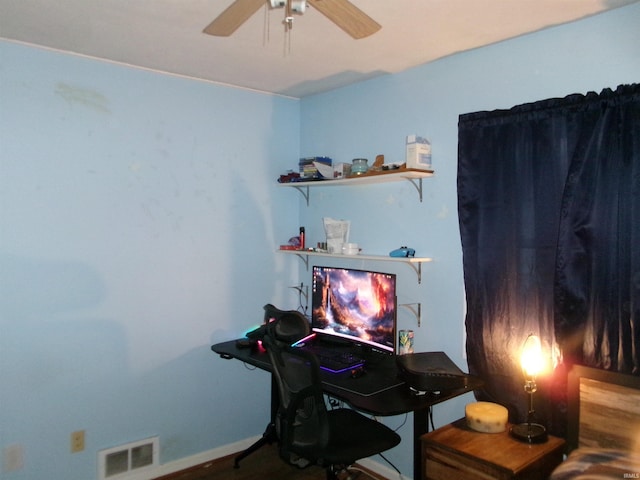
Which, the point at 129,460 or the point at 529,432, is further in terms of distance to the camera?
the point at 129,460

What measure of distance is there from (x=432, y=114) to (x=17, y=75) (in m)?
2.17

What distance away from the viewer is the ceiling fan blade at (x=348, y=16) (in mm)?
1545

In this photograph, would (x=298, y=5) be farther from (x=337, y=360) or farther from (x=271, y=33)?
(x=337, y=360)

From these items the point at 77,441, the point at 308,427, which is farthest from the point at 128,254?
the point at 308,427

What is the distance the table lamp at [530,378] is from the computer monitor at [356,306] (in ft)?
2.34

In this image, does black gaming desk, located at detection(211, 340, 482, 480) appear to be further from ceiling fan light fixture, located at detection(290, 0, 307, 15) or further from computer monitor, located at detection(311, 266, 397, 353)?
ceiling fan light fixture, located at detection(290, 0, 307, 15)

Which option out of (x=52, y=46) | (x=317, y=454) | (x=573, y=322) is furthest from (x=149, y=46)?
(x=573, y=322)

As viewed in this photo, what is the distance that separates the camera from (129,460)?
116 inches

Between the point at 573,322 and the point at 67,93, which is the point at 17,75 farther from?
the point at 573,322

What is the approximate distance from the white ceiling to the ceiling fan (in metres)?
0.40

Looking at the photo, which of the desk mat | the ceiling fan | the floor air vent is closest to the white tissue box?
the ceiling fan

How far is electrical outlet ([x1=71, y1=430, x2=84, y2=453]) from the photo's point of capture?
276 cm

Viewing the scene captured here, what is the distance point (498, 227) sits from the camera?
2.43 metres

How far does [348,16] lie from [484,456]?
173 centimetres
